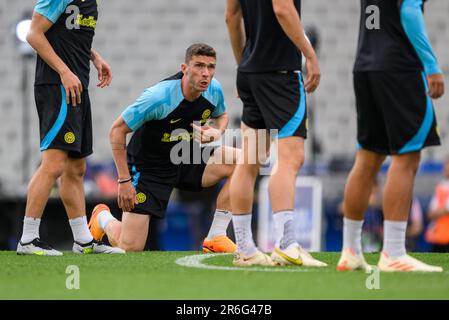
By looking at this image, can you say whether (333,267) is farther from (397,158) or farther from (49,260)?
(49,260)

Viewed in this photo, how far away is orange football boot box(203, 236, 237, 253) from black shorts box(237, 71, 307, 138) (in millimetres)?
1766

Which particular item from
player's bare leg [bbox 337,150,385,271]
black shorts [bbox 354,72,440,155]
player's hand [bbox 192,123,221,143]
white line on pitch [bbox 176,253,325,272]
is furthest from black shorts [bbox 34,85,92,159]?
black shorts [bbox 354,72,440,155]

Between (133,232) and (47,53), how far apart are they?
1.76 metres

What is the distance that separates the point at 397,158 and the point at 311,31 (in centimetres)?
708

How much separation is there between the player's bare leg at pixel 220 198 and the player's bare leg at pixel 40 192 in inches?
51.7

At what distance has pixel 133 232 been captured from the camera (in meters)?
8.07

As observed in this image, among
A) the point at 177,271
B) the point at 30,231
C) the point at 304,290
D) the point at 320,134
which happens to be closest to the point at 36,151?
the point at 320,134

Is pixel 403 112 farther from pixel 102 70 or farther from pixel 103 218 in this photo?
pixel 103 218

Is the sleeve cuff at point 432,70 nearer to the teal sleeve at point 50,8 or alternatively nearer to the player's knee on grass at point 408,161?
the player's knee on grass at point 408,161

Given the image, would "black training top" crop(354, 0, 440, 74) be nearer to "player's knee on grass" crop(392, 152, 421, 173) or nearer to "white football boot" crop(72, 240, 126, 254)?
"player's knee on grass" crop(392, 152, 421, 173)

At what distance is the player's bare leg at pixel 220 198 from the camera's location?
7816 millimetres

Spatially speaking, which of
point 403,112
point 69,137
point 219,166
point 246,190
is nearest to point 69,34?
point 69,137


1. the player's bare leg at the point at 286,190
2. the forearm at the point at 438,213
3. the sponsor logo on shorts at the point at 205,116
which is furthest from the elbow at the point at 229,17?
the forearm at the point at 438,213

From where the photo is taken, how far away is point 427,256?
7.26 m
